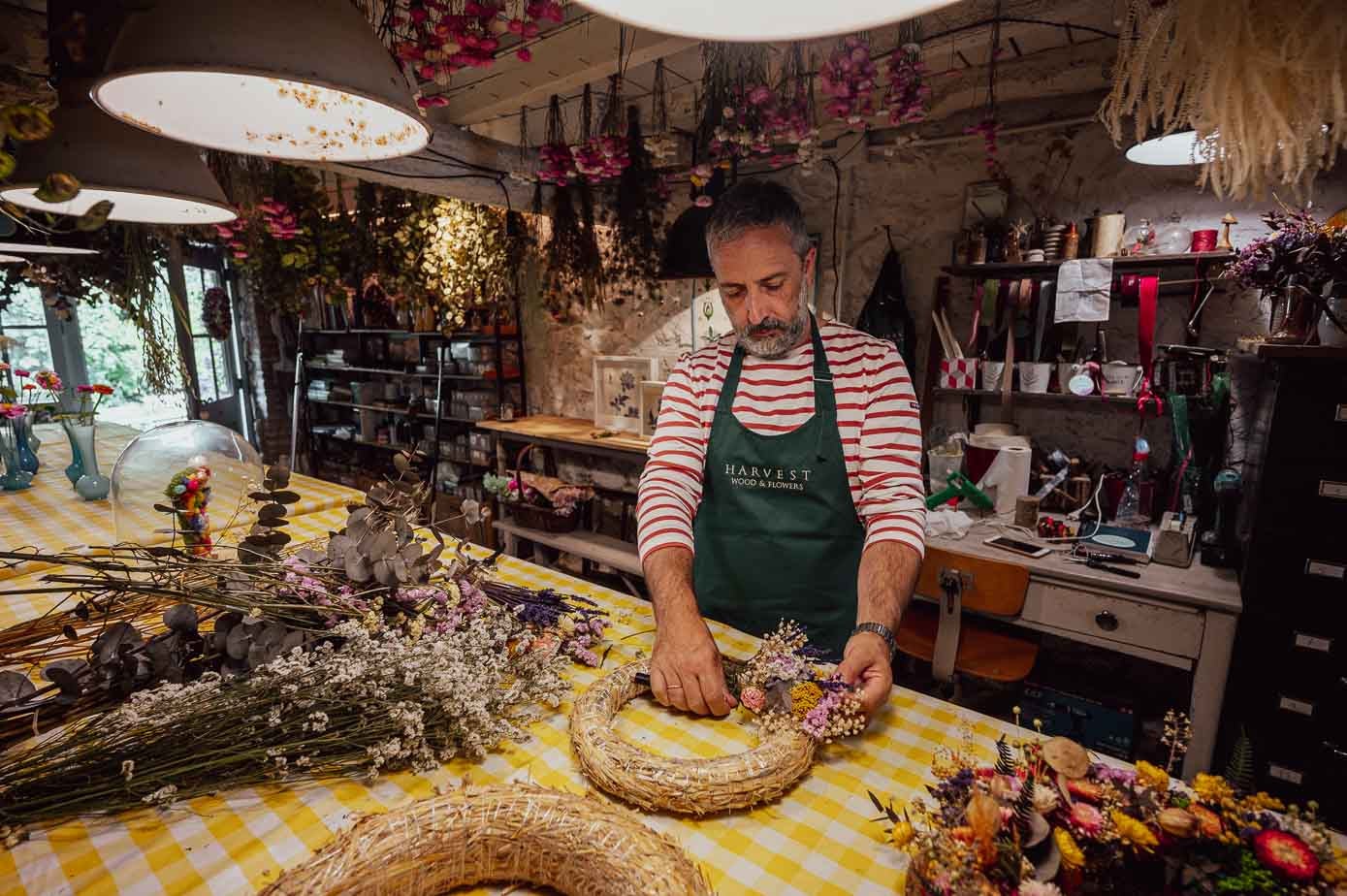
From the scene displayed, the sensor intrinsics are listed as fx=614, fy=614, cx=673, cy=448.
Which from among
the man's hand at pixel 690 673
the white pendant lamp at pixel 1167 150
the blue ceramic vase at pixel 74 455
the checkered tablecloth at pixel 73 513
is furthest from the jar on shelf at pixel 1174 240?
the blue ceramic vase at pixel 74 455

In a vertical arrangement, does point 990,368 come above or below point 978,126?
below

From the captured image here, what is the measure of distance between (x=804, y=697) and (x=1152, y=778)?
49 centimetres

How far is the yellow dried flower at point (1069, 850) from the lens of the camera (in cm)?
67

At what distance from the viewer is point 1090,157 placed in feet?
10.1

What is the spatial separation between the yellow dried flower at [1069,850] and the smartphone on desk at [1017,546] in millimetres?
2225

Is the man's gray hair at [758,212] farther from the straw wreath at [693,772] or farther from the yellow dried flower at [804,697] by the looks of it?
the straw wreath at [693,772]

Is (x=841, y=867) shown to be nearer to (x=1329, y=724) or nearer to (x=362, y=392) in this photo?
(x=1329, y=724)

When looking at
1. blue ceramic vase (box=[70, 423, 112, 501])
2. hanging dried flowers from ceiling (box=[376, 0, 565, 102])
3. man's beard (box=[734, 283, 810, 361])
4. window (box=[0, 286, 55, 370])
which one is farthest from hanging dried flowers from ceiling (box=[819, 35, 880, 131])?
window (box=[0, 286, 55, 370])

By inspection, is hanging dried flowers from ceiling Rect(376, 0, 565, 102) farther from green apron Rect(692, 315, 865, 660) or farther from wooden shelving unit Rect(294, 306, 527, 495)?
wooden shelving unit Rect(294, 306, 527, 495)

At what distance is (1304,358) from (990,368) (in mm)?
1242

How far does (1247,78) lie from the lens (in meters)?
0.80

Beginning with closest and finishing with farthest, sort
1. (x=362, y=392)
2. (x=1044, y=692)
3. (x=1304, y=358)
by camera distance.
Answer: (x=1304, y=358) < (x=1044, y=692) < (x=362, y=392)

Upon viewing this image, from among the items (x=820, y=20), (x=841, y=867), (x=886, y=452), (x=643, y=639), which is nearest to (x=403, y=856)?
(x=841, y=867)

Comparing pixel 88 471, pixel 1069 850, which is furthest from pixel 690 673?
pixel 88 471
